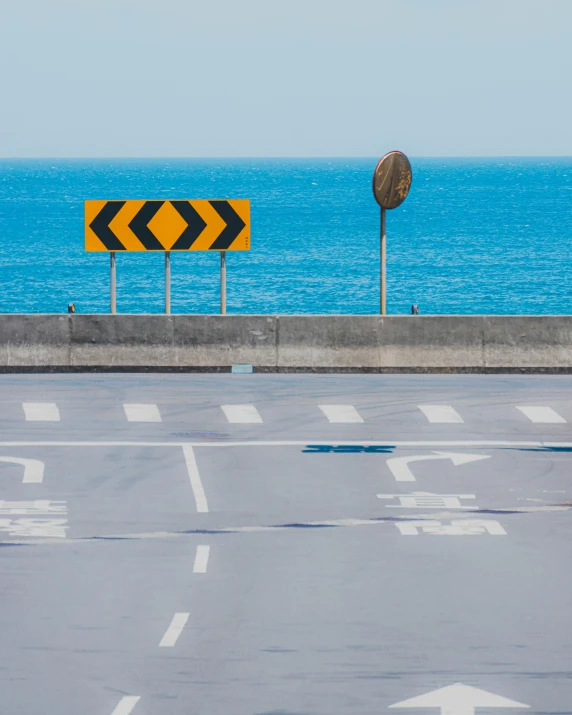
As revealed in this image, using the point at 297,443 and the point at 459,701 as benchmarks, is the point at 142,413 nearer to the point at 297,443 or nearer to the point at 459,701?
the point at 297,443

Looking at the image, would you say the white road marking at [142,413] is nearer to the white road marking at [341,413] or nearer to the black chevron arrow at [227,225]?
the white road marking at [341,413]

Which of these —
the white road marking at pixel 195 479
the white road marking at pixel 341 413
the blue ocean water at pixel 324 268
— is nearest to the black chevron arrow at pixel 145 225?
the white road marking at pixel 341 413

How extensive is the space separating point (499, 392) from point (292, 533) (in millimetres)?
10157

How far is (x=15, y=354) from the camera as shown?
80.8 ft

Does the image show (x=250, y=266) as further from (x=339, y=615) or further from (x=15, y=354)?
(x=339, y=615)

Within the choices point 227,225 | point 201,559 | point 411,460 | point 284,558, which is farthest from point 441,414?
point 201,559

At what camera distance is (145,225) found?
84.4 ft

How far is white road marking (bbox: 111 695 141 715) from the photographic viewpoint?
7.64 m

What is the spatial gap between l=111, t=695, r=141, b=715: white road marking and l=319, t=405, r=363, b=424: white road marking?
11.1 meters

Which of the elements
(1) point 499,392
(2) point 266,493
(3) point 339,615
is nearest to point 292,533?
(2) point 266,493

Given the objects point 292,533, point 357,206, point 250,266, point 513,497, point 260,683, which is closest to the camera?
point 260,683

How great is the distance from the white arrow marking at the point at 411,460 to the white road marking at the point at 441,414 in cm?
253

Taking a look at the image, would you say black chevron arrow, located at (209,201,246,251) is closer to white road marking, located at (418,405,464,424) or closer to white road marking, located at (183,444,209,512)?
white road marking, located at (418,405,464,424)

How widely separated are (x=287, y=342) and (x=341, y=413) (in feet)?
16.3
